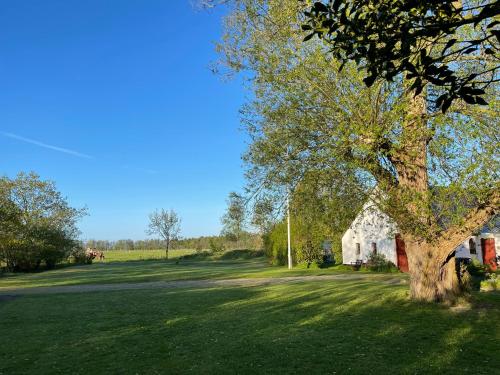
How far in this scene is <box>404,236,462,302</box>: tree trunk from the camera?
12186 mm

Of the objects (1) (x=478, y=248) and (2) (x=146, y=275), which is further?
(2) (x=146, y=275)

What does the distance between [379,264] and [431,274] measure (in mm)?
18842

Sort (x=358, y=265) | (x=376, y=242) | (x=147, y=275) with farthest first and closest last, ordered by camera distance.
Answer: (x=376, y=242), (x=358, y=265), (x=147, y=275)

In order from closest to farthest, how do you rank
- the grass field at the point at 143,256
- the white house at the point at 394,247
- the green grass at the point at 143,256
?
the white house at the point at 394,247 < the green grass at the point at 143,256 < the grass field at the point at 143,256

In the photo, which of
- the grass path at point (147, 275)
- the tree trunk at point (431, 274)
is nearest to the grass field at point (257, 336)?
the tree trunk at point (431, 274)

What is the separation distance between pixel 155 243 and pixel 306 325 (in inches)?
4673

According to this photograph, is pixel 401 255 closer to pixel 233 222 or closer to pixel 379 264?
pixel 379 264

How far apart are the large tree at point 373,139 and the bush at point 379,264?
17.8 m

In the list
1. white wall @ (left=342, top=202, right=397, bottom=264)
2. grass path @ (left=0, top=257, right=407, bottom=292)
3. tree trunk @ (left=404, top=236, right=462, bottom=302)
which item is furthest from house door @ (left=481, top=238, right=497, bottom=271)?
tree trunk @ (left=404, top=236, right=462, bottom=302)

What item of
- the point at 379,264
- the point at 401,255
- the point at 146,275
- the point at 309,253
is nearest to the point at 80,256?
the point at 146,275

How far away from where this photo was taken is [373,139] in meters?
10.2

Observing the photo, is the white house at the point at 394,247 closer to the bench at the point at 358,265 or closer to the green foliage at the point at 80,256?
the bench at the point at 358,265

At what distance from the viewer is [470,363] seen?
6.97m

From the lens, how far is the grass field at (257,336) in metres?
6.99
